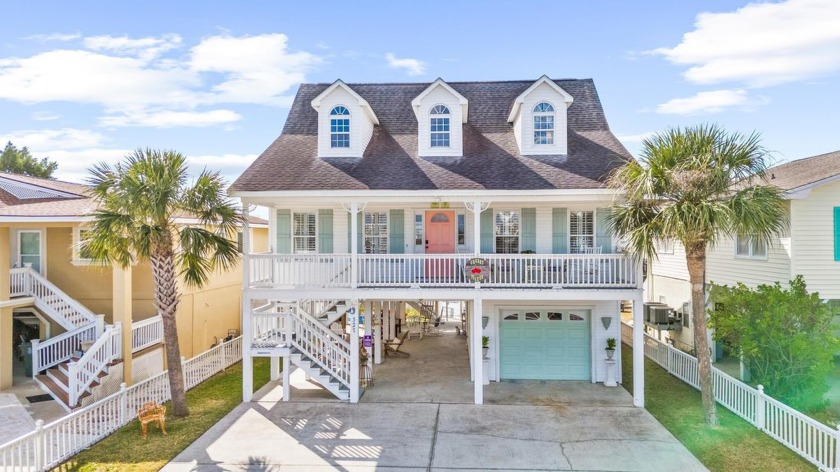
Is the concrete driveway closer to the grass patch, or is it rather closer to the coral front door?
the grass patch

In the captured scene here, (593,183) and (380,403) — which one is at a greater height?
(593,183)

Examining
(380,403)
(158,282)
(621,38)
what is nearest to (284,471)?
(380,403)

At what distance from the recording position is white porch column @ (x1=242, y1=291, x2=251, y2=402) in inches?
501

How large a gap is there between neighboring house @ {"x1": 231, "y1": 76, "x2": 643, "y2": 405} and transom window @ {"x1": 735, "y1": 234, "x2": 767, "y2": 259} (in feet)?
13.6

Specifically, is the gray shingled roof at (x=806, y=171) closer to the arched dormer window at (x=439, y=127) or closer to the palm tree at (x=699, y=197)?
the palm tree at (x=699, y=197)

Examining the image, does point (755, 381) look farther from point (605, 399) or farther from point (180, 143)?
point (180, 143)

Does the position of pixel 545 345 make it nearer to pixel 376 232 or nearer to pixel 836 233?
pixel 376 232

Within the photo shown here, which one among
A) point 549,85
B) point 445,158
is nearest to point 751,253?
point 549,85

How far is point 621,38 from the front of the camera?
15.6 m

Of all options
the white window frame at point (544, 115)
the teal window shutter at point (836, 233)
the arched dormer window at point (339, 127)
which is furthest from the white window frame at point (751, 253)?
the arched dormer window at point (339, 127)

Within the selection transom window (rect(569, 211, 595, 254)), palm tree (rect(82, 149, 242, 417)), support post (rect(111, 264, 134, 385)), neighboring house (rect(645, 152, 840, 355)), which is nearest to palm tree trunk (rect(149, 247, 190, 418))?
palm tree (rect(82, 149, 242, 417))

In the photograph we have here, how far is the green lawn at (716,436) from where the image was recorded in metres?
8.62

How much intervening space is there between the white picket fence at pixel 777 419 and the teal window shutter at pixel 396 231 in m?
9.53

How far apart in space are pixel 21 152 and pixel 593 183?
47.4 meters
